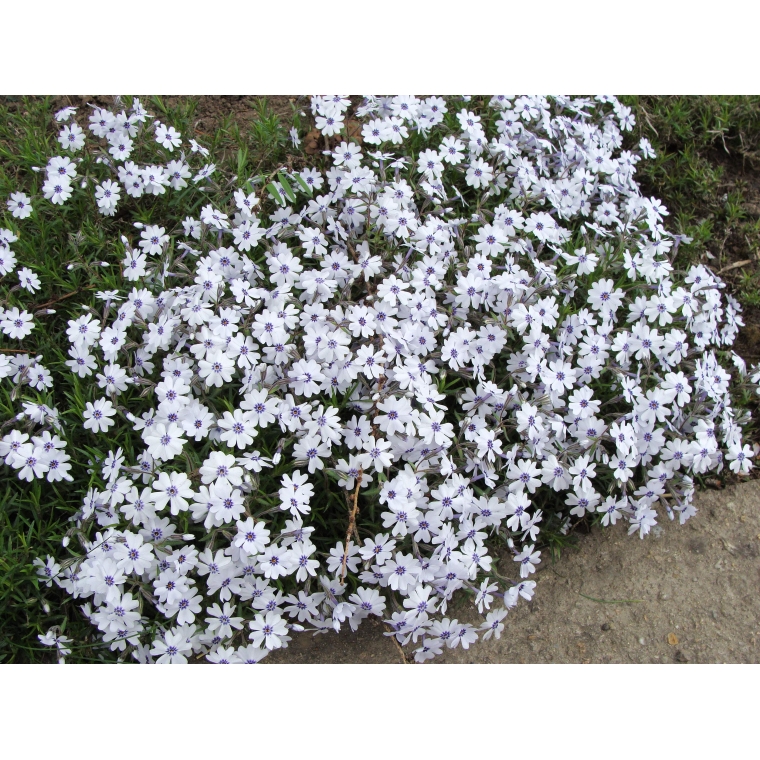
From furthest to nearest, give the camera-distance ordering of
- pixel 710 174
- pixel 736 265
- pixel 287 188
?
pixel 710 174, pixel 736 265, pixel 287 188

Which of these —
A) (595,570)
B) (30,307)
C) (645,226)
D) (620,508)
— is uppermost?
(645,226)

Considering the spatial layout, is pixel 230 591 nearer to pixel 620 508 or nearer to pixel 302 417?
pixel 302 417

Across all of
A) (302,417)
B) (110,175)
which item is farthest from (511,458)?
(110,175)

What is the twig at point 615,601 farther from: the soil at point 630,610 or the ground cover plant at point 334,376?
the ground cover plant at point 334,376

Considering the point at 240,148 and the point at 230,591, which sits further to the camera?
the point at 240,148

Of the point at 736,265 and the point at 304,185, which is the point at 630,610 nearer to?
the point at 736,265

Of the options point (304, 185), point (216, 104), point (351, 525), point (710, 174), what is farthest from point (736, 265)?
point (216, 104)
